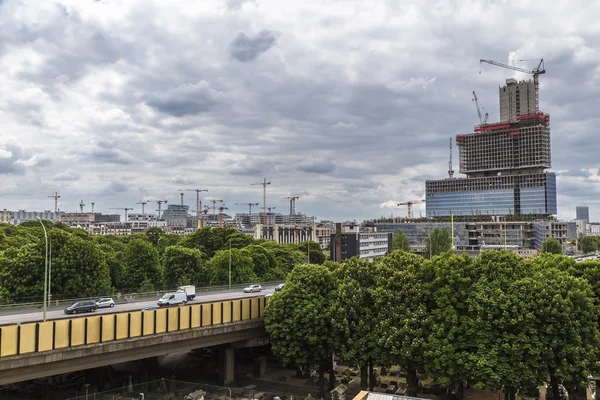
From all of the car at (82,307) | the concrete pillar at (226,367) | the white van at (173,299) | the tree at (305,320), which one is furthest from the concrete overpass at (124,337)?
the white van at (173,299)

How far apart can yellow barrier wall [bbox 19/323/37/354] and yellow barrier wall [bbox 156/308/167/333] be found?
10366 mm

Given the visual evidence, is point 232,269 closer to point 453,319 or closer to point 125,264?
point 125,264

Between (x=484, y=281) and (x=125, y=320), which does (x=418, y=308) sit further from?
(x=125, y=320)

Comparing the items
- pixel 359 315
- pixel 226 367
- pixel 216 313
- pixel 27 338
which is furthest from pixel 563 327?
pixel 27 338

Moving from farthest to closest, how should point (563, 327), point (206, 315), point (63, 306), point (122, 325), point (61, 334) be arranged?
point (63, 306), point (206, 315), point (122, 325), point (563, 327), point (61, 334)

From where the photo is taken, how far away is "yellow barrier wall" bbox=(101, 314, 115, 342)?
1563 inches

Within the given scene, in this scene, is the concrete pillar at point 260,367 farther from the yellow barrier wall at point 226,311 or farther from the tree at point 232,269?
the tree at point 232,269

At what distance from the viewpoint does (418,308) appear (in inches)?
1692

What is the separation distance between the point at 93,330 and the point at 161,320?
6.20 metres

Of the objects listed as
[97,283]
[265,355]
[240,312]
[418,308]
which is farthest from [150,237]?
[418,308]

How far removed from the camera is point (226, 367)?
170 feet

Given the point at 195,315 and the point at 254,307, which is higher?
the point at 195,315

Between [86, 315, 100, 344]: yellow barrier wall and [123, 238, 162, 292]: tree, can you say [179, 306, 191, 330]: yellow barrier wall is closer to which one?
[86, 315, 100, 344]: yellow barrier wall

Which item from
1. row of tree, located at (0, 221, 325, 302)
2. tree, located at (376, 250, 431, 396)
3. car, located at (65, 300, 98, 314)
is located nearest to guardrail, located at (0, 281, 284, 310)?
row of tree, located at (0, 221, 325, 302)
